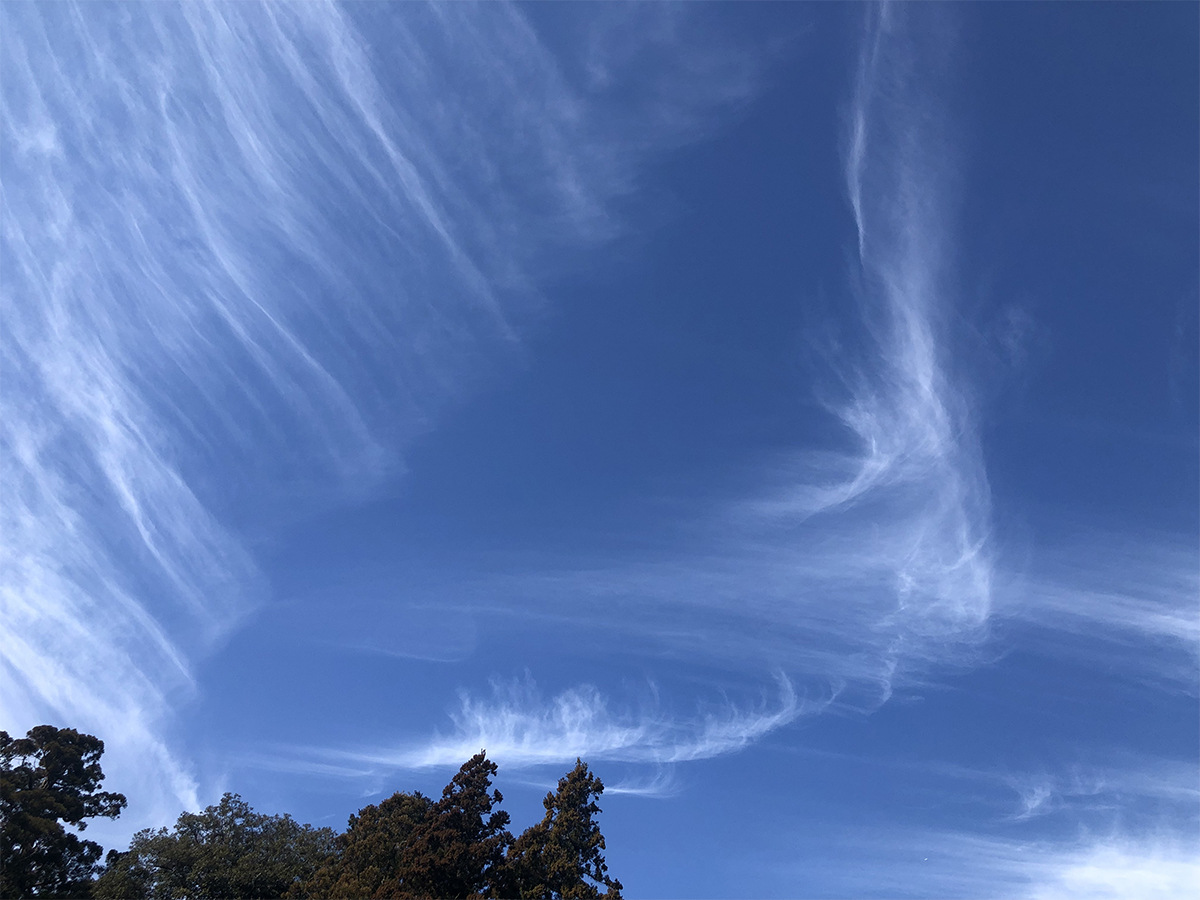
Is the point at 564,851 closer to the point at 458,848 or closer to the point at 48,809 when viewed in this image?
the point at 458,848

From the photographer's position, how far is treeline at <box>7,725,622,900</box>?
1812 inches

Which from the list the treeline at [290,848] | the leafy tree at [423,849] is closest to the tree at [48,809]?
the treeline at [290,848]

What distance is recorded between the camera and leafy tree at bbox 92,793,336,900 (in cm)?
5291

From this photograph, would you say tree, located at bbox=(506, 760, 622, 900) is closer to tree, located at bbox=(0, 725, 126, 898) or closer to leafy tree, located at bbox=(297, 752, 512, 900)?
leafy tree, located at bbox=(297, 752, 512, 900)

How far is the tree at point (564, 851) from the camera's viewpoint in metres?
45.8

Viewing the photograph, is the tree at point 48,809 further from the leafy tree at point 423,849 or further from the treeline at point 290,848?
the leafy tree at point 423,849

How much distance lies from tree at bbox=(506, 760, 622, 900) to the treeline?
2.6 inches

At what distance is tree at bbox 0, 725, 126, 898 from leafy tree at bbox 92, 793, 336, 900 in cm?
252

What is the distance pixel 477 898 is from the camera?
43.6m

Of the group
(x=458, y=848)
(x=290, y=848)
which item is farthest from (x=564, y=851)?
(x=290, y=848)

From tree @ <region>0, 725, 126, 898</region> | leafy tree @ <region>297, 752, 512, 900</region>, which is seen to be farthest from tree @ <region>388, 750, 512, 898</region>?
tree @ <region>0, 725, 126, 898</region>

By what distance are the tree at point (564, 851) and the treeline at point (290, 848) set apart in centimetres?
7

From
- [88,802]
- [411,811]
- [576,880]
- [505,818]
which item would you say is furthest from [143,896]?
[576,880]

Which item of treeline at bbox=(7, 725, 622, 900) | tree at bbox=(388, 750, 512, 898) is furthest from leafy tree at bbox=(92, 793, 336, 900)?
tree at bbox=(388, 750, 512, 898)
